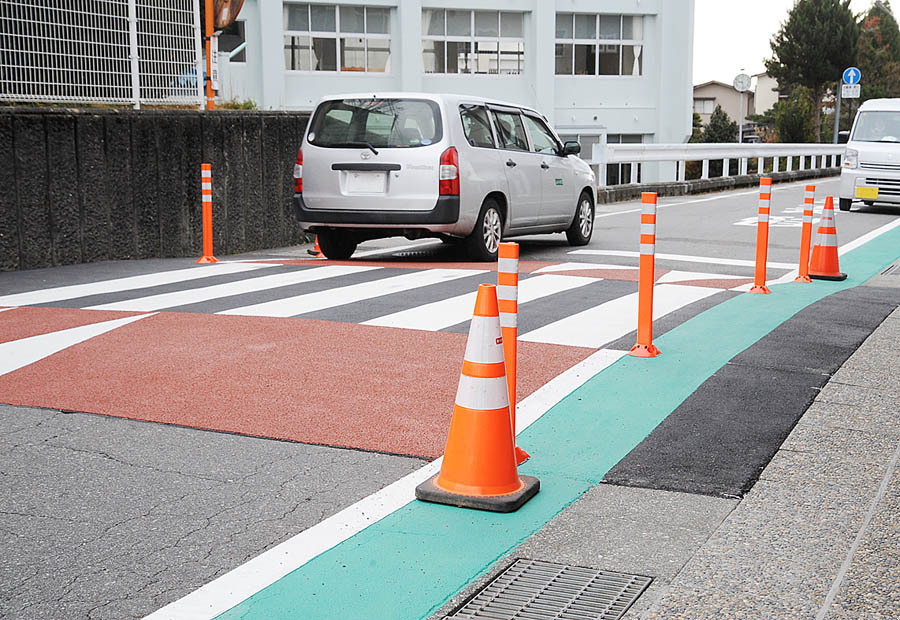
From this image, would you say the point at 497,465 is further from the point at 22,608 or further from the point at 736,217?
the point at 736,217

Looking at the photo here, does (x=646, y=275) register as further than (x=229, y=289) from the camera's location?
No

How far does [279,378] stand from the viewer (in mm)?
6316

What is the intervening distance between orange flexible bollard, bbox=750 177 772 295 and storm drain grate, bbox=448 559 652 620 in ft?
20.6

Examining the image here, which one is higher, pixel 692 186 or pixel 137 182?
pixel 137 182

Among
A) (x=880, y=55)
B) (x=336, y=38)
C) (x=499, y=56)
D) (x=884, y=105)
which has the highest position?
(x=880, y=55)

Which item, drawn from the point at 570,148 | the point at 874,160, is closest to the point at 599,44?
the point at 874,160

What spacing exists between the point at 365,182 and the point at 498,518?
7.49 m

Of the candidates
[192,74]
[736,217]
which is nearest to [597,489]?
[192,74]

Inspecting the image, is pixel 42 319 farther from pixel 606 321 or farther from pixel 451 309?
pixel 606 321

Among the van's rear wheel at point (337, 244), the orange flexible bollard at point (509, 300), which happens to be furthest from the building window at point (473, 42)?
the orange flexible bollard at point (509, 300)

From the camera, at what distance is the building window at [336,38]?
37562 mm

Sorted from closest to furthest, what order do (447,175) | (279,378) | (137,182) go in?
(279,378) < (447,175) < (137,182)

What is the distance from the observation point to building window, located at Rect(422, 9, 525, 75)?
39875mm

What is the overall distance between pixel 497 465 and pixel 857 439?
1.98m
